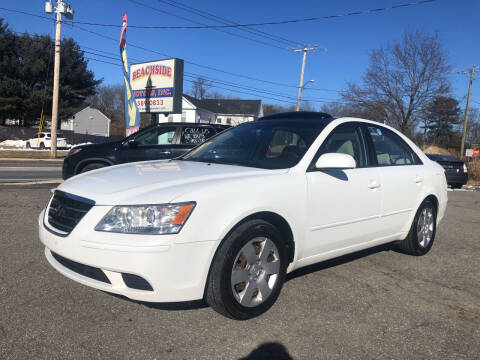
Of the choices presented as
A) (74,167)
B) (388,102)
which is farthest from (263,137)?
(388,102)

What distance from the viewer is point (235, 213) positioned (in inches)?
109

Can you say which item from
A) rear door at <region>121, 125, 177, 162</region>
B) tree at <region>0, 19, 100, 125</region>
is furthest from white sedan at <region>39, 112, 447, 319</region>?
tree at <region>0, 19, 100, 125</region>

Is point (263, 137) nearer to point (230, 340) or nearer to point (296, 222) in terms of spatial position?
point (296, 222)

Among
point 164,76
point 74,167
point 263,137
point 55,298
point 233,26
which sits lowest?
point 55,298

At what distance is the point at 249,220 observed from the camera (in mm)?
2904

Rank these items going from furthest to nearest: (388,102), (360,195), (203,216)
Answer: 1. (388,102)
2. (360,195)
3. (203,216)

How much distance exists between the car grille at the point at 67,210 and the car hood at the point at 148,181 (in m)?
0.05

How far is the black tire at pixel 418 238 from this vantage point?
4.66 meters

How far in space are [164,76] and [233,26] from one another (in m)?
8.44

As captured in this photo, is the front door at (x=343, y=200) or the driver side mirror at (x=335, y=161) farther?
the front door at (x=343, y=200)

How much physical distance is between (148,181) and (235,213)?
2.33 feet

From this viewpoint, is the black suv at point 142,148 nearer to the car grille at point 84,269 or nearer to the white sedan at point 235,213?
the white sedan at point 235,213

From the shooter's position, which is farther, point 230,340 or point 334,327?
point 334,327

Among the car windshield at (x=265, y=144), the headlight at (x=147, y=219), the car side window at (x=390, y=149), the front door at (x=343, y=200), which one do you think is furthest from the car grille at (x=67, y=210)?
the car side window at (x=390, y=149)
